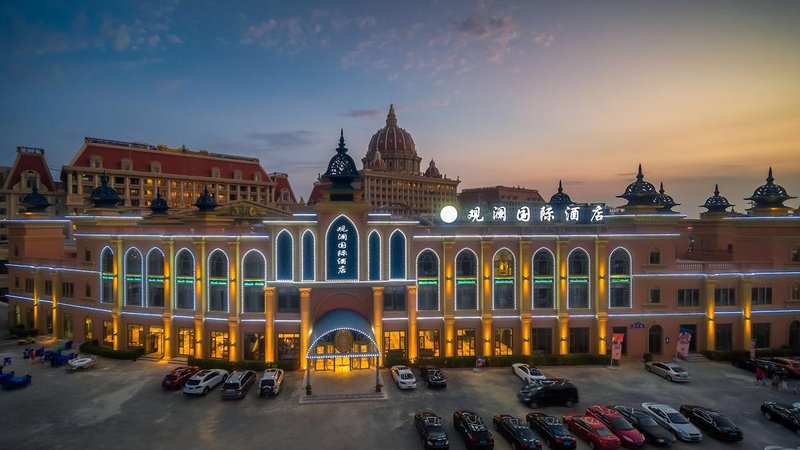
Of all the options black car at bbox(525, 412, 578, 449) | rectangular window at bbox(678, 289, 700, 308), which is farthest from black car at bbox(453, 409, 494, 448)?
rectangular window at bbox(678, 289, 700, 308)

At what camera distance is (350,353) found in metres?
38.4

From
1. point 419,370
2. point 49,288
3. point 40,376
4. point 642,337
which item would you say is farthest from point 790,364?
point 49,288

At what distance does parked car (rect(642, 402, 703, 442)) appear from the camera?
1088 inches

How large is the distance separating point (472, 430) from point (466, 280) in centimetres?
1836

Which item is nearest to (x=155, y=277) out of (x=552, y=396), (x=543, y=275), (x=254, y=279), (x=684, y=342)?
(x=254, y=279)

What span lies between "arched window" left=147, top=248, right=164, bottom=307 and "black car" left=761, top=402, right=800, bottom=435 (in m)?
51.1

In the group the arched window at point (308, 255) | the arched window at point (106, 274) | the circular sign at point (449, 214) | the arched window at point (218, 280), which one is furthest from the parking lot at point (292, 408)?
the circular sign at point (449, 214)

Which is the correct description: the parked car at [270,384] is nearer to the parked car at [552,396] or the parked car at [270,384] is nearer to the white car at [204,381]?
the white car at [204,381]

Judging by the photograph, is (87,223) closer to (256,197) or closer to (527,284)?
(527,284)

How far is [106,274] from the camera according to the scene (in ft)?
154

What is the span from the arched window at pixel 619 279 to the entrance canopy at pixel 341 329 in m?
24.1

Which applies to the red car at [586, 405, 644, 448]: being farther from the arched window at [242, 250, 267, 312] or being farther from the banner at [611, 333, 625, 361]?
the arched window at [242, 250, 267, 312]

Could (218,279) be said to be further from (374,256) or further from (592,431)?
(592,431)

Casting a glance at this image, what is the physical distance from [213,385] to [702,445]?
3481 centimetres
